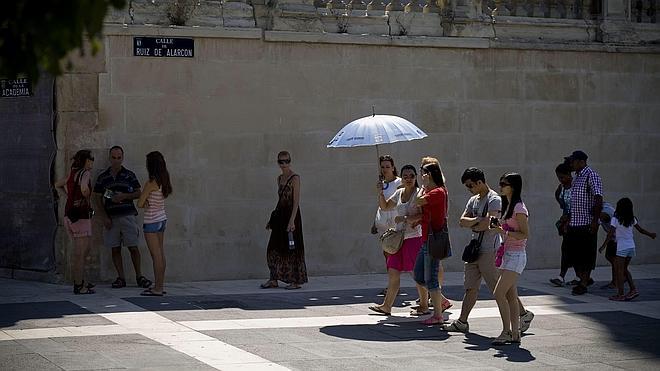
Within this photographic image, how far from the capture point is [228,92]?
587 inches

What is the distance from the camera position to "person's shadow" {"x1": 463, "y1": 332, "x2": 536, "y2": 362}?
10.0 m

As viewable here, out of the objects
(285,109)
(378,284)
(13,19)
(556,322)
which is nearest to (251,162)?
(285,109)

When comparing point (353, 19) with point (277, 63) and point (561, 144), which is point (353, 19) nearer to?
point (277, 63)

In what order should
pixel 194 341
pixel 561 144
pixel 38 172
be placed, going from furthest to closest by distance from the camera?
1. pixel 561 144
2. pixel 38 172
3. pixel 194 341

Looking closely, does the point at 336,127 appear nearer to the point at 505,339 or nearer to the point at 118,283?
the point at 118,283

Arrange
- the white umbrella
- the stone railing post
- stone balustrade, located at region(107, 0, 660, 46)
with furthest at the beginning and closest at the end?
the stone railing post, stone balustrade, located at region(107, 0, 660, 46), the white umbrella

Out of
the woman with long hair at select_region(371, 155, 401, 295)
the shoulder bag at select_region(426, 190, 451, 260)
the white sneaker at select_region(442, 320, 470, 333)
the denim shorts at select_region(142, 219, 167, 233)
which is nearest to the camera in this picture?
the white sneaker at select_region(442, 320, 470, 333)

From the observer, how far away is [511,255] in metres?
10.4

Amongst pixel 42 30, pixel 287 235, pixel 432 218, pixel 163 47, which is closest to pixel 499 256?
pixel 432 218

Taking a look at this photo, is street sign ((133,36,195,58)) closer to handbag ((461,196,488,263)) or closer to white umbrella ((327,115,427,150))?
white umbrella ((327,115,427,150))

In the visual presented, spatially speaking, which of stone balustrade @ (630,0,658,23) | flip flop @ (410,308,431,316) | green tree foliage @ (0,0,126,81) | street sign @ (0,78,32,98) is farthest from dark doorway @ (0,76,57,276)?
green tree foliage @ (0,0,126,81)

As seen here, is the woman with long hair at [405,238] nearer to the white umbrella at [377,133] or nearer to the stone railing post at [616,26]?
the white umbrella at [377,133]

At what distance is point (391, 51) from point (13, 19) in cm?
1208

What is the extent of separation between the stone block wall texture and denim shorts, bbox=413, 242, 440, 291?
12.5 ft
